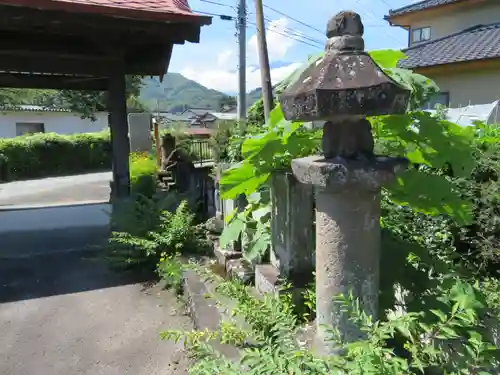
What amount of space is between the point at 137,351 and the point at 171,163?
6.81 metres

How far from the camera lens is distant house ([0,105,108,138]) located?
26656mm

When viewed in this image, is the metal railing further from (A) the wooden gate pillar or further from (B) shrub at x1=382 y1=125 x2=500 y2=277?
(B) shrub at x1=382 y1=125 x2=500 y2=277

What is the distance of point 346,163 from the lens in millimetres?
1589

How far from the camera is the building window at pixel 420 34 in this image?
1481cm

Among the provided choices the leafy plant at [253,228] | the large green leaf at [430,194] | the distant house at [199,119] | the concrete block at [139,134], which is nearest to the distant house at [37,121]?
the distant house at [199,119]

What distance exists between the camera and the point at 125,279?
170 inches

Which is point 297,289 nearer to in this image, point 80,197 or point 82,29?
point 82,29

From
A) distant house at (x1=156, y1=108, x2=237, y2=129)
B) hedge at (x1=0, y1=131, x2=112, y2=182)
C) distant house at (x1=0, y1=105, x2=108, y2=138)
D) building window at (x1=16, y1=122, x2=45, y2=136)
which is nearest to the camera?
hedge at (x1=0, y1=131, x2=112, y2=182)

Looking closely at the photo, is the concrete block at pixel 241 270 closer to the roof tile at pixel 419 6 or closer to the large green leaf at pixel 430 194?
the large green leaf at pixel 430 194

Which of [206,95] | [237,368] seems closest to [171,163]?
[237,368]

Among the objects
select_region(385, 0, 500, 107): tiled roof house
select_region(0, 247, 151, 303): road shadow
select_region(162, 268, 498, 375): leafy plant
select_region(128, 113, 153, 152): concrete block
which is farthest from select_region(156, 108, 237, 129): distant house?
select_region(162, 268, 498, 375): leafy plant

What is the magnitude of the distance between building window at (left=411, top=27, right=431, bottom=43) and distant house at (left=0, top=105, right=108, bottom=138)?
67.3 feet

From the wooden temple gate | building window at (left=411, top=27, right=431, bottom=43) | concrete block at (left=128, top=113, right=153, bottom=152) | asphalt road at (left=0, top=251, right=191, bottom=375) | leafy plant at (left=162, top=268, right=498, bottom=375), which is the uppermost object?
building window at (left=411, top=27, right=431, bottom=43)

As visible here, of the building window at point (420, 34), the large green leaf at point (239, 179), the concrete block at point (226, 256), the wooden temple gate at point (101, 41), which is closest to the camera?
the large green leaf at point (239, 179)
